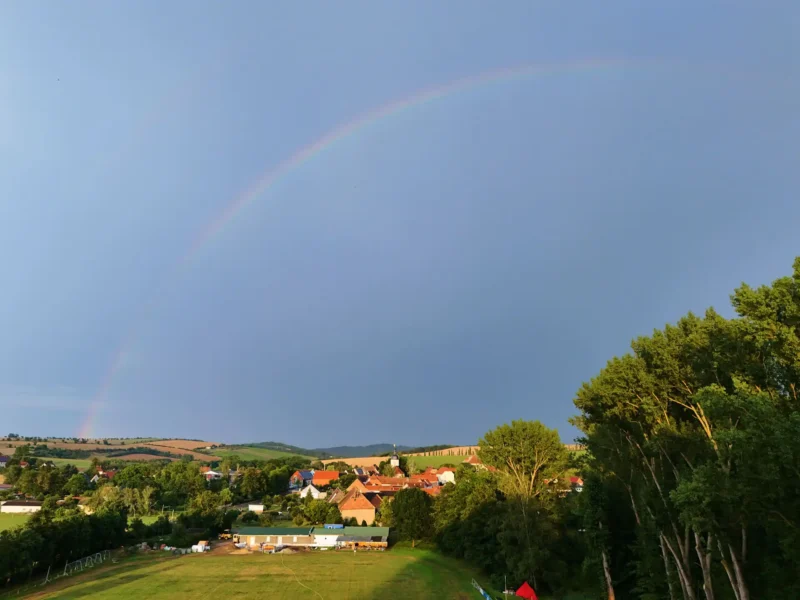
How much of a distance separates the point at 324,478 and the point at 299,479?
730 cm

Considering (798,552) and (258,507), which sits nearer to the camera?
(798,552)

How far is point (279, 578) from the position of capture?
1474 inches

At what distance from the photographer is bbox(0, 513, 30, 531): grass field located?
6199cm

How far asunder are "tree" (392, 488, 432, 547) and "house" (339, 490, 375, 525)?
38.7 feet

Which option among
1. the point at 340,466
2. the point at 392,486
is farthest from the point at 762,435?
Answer: the point at 340,466

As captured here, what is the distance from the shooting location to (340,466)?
144m

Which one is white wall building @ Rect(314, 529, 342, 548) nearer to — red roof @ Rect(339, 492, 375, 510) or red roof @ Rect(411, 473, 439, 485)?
red roof @ Rect(339, 492, 375, 510)

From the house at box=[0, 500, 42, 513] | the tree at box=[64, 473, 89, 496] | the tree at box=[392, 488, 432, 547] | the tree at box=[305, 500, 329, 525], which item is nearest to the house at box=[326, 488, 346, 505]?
the tree at box=[305, 500, 329, 525]

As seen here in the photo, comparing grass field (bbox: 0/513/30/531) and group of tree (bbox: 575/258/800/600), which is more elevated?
group of tree (bbox: 575/258/800/600)

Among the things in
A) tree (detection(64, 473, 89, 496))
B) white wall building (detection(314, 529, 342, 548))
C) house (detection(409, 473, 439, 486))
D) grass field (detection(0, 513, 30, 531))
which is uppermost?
house (detection(409, 473, 439, 486))

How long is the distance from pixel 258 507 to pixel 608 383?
6548cm

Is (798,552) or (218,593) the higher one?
(798,552)

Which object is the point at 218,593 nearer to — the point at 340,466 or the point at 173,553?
the point at 173,553

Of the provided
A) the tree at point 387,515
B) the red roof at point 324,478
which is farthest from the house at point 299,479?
the tree at point 387,515
